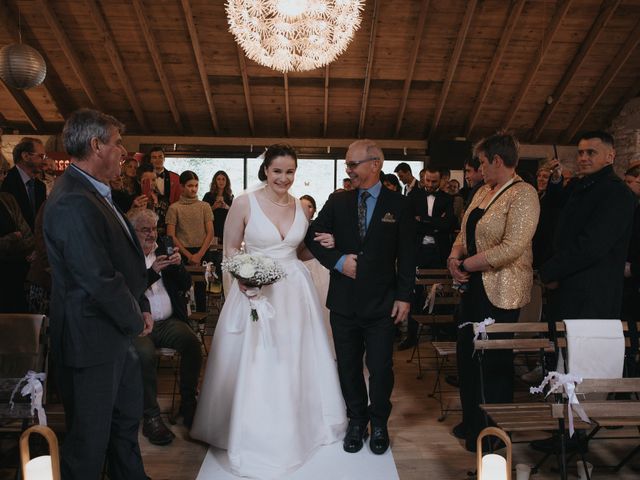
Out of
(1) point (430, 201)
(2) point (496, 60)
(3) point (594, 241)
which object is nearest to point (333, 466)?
(3) point (594, 241)

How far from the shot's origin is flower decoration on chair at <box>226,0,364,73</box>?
511 cm

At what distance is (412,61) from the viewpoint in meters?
9.98

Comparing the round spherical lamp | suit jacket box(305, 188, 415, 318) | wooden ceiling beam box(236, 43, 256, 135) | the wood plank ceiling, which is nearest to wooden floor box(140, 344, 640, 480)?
suit jacket box(305, 188, 415, 318)

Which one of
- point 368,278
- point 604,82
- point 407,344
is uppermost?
→ point 604,82

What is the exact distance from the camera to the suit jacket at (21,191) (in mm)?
4527

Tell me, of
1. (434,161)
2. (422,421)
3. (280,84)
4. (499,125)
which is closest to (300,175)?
(280,84)

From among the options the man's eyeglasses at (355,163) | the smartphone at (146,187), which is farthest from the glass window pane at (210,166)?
the man's eyeglasses at (355,163)

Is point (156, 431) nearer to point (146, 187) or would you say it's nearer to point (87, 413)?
point (87, 413)

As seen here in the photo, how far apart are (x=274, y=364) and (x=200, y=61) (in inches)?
318

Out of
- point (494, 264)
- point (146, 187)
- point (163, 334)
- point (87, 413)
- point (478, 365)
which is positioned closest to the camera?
point (87, 413)

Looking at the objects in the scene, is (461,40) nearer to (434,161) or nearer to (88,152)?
(434,161)

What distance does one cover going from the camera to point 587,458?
3.31 m

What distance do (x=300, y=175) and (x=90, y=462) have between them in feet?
34.4

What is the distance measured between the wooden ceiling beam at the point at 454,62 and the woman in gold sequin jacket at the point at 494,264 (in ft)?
21.6
